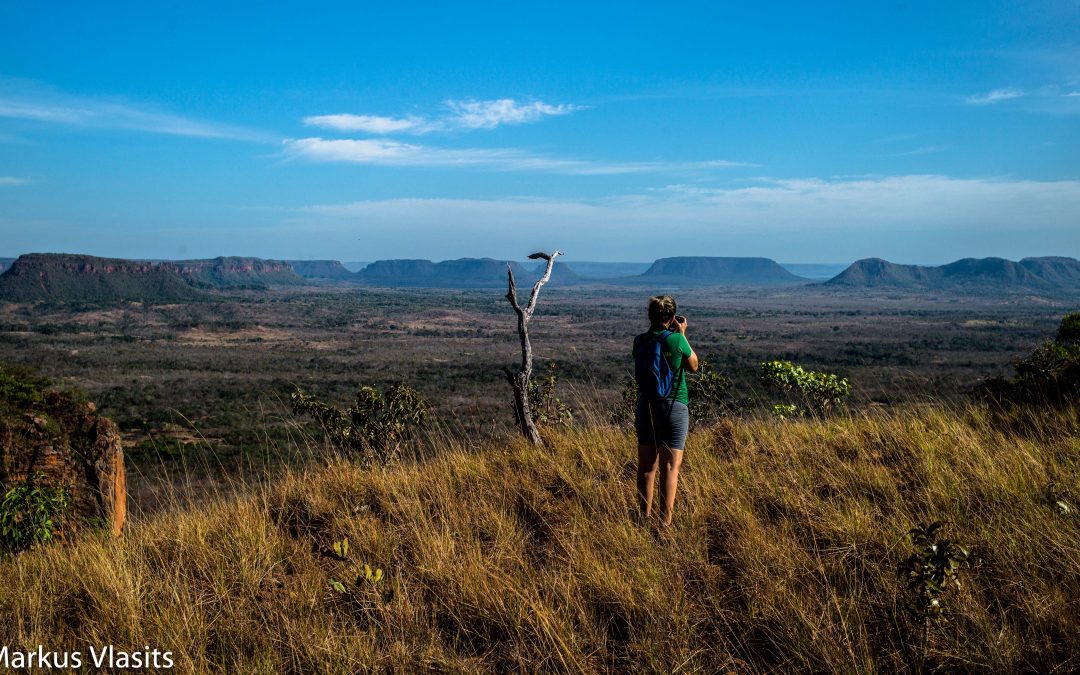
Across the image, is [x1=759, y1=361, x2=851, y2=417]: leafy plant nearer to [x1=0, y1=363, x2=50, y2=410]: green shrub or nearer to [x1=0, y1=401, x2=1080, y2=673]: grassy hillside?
[x1=0, y1=401, x2=1080, y2=673]: grassy hillside

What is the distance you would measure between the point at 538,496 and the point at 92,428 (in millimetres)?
3745

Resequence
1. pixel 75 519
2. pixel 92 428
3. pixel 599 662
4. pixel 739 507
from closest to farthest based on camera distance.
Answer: pixel 599 662 → pixel 739 507 → pixel 75 519 → pixel 92 428

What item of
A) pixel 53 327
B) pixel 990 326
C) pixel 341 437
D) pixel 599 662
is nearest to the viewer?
pixel 599 662

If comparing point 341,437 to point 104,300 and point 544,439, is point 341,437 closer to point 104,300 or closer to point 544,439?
point 544,439

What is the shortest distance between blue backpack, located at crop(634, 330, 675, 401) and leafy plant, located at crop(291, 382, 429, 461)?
3.77 metres

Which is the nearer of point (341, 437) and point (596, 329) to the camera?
point (341, 437)

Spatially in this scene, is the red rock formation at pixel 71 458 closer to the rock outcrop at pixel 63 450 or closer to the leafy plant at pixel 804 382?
the rock outcrop at pixel 63 450

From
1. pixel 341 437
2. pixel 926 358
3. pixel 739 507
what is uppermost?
pixel 739 507

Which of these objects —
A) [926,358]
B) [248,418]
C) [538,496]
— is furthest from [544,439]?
[926,358]

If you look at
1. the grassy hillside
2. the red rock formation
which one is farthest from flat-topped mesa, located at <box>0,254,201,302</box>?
the grassy hillside

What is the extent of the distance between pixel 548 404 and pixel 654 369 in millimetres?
3394

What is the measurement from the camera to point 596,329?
8894cm

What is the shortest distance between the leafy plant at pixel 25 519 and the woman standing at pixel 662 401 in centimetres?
337

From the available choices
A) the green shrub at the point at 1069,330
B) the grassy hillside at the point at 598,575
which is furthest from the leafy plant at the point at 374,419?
the green shrub at the point at 1069,330
